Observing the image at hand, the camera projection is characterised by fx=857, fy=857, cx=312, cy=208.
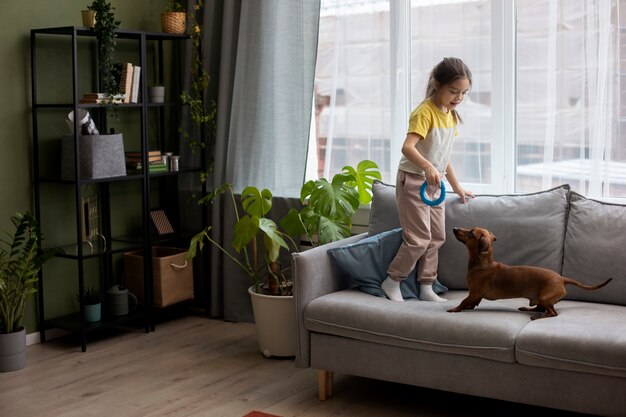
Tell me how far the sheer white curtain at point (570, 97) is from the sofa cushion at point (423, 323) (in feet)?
2.69

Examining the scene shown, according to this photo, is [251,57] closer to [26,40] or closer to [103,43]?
[103,43]

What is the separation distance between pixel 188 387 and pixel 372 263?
976 mm

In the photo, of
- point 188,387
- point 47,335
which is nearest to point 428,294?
point 188,387

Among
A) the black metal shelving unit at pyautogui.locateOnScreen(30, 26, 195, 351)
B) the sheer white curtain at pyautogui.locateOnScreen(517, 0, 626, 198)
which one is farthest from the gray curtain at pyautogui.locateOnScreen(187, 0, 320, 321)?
the sheer white curtain at pyautogui.locateOnScreen(517, 0, 626, 198)

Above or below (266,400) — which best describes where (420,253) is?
above

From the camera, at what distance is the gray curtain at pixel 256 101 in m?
4.55

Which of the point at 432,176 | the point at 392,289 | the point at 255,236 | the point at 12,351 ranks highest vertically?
the point at 432,176

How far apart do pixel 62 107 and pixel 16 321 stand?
1077 millimetres

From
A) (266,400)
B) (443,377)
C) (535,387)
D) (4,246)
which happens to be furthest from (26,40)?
(535,387)

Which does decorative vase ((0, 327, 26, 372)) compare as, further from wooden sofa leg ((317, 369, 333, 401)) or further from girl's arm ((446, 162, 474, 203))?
girl's arm ((446, 162, 474, 203))

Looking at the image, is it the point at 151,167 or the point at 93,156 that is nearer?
the point at 93,156

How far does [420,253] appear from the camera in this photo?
363 cm

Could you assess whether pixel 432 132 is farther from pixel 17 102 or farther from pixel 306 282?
pixel 17 102

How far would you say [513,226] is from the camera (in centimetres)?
363
